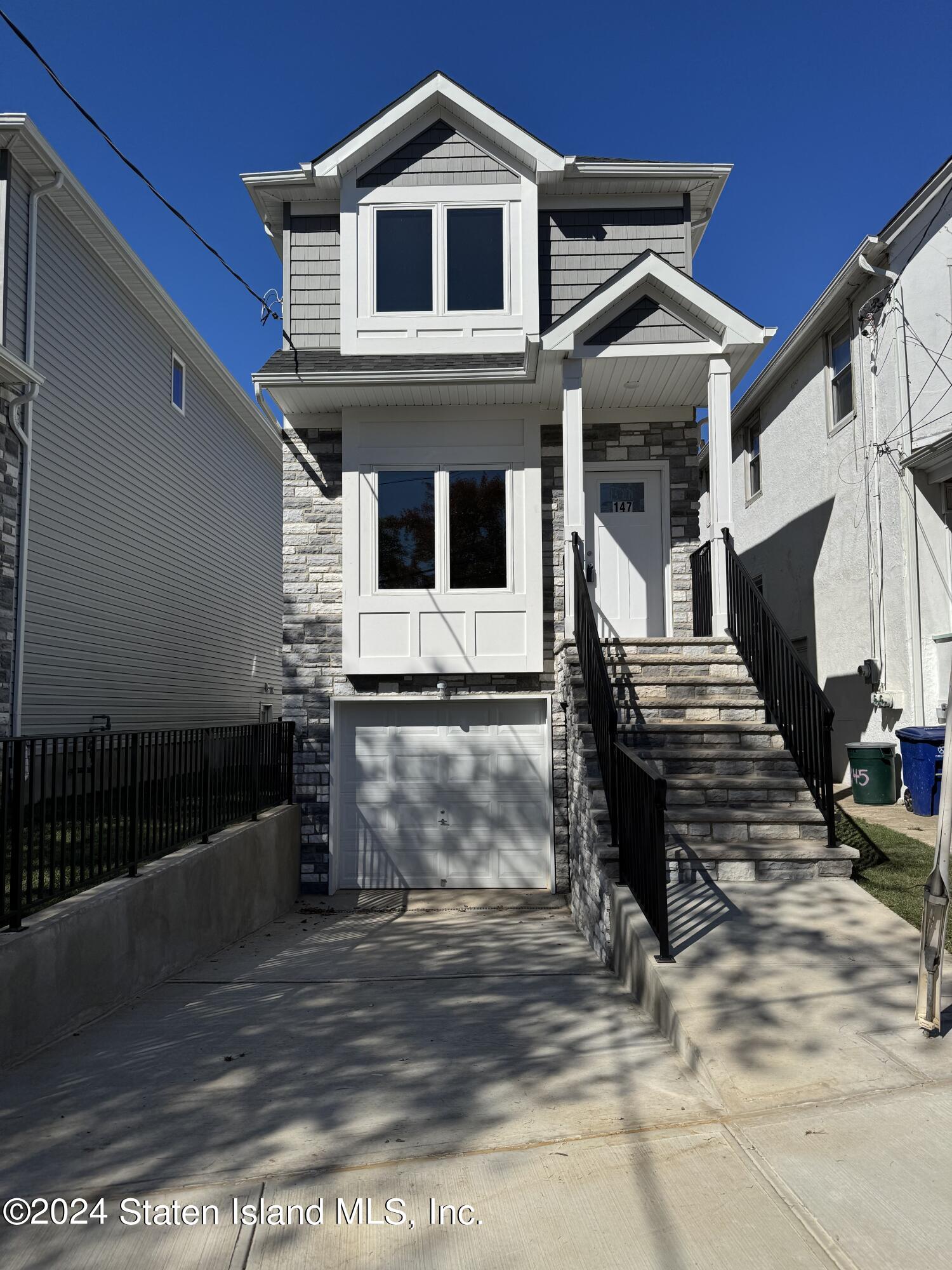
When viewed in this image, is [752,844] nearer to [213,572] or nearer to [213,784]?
[213,784]

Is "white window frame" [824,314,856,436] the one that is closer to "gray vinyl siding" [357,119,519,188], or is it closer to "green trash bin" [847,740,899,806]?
"green trash bin" [847,740,899,806]

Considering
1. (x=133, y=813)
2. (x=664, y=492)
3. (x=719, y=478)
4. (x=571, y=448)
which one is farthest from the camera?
(x=664, y=492)

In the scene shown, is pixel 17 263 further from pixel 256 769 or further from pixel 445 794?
pixel 445 794

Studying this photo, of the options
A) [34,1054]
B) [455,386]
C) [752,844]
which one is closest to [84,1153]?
[34,1054]

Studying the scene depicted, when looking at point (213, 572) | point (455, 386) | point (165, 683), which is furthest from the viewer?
point (213, 572)

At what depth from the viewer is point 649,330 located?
929 cm

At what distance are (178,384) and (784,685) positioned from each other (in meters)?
10.9

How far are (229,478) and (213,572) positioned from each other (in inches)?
75.4

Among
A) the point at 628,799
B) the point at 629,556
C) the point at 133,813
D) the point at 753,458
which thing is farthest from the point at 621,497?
the point at 133,813

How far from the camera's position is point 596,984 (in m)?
→ 5.38

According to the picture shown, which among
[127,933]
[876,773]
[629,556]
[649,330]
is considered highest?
[649,330]

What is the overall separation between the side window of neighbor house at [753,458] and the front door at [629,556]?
5350 mm

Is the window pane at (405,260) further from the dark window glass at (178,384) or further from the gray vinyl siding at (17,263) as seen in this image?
the dark window glass at (178,384)

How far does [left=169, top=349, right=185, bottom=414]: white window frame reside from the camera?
1394cm
